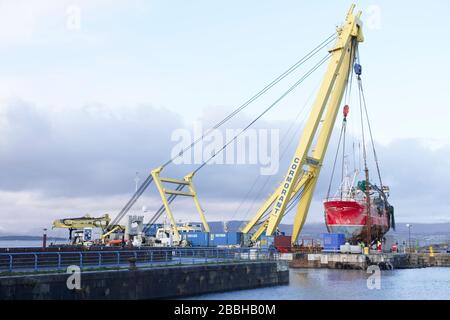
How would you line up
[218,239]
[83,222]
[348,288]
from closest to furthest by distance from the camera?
1. [348,288]
2. [218,239]
3. [83,222]

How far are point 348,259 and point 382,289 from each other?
17416mm

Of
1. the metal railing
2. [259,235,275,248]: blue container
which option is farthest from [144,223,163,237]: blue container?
the metal railing

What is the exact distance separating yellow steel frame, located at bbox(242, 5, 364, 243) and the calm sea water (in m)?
9.08

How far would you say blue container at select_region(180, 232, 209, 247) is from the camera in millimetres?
72188

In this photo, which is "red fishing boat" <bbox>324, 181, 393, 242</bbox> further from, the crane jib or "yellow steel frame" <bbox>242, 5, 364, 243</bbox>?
the crane jib

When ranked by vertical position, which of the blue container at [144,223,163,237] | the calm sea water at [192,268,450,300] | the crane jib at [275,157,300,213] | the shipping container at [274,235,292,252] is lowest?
the calm sea water at [192,268,450,300]

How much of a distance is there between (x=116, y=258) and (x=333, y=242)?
119 feet

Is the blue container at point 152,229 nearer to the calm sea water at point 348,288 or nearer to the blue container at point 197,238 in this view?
the blue container at point 197,238

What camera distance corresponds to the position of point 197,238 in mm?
73500

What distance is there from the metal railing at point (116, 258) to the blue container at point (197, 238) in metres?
24.1

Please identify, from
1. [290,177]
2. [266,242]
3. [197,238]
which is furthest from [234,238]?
[290,177]

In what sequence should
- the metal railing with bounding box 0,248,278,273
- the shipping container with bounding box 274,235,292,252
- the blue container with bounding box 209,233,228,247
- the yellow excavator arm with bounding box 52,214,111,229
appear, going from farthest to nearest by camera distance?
1. the yellow excavator arm with bounding box 52,214,111,229
2. the blue container with bounding box 209,233,228,247
3. the shipping container with bounding box 274,235,292,252
4. the metal railing with bounding box 0,248,278,273

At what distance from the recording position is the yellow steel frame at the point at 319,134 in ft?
191

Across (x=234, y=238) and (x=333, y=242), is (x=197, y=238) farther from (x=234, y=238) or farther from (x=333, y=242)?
(x=333, y=242)
